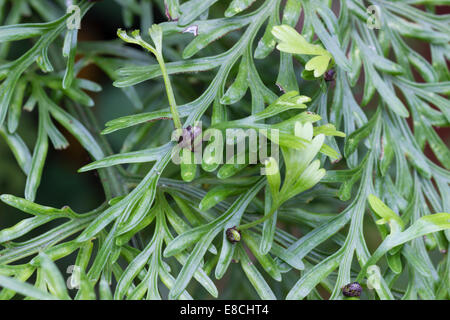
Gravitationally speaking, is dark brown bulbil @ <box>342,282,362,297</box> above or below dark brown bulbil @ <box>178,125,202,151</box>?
below

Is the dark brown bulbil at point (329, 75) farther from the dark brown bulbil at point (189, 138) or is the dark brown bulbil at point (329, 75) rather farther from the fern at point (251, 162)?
the dark brown bulbil at point (189, 138)

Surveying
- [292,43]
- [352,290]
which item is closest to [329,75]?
[292,43]

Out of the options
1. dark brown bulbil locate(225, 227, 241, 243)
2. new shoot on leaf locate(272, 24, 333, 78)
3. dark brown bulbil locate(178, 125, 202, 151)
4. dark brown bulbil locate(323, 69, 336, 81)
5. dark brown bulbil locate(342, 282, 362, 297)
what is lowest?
dark brown bulbil locate(342, 282, 362, 297)

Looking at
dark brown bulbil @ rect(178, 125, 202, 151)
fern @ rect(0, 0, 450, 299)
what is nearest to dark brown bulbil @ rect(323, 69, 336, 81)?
fern @ rect(0, 0, 450, 299)

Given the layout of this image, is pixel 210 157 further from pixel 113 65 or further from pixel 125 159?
pixel 113 65

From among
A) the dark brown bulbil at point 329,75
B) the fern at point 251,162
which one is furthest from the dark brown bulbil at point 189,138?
the dark brown bulbil at point 329,75

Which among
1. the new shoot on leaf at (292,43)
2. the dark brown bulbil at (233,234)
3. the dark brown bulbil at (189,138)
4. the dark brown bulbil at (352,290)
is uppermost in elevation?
the new shoot on leaf at (292,43)

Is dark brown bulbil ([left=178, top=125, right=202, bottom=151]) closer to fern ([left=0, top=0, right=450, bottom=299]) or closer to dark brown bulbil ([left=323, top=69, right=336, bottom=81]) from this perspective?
fern ([left=0, top=0, right=450, bottom=299])
